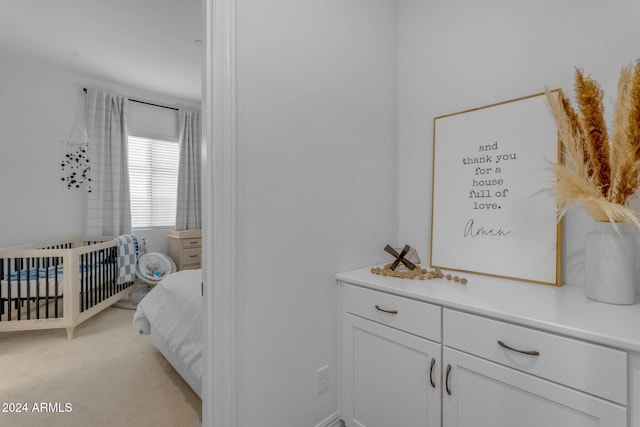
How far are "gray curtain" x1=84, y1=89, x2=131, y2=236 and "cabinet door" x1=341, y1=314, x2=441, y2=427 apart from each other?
3842 mm

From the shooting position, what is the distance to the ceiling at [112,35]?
252 centimetres

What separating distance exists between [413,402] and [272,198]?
0.97 metres

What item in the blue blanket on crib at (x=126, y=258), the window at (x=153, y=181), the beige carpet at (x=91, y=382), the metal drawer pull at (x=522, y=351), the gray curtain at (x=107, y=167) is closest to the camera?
the metal drawer pull at (x=522, y=351)

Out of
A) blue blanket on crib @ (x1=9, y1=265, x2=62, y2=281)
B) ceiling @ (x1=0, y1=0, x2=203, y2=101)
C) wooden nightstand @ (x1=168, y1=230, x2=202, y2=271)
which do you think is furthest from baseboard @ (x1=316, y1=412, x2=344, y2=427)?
wooden nightstand @ (x1=168, y1=230, x2=202, y2=271)

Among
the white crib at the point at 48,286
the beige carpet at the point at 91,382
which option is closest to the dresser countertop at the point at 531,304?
the beige carpet at the point at 91,382

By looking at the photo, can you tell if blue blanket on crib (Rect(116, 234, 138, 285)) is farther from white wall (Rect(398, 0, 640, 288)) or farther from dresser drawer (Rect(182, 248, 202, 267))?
white wall (Rect(398, 0, 640, 288))

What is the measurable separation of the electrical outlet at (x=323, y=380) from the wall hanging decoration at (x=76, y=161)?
394 centimetres

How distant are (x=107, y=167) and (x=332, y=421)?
13.5ft

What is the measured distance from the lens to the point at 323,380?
1.45 m

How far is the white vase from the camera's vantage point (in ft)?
3.36

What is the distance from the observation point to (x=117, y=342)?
→ 8.75ft

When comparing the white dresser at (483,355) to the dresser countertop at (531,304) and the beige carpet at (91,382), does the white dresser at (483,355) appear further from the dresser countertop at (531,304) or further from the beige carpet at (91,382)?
the beige carpet at (91,382)

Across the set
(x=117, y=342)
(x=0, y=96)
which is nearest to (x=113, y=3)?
(x=0, y=96)

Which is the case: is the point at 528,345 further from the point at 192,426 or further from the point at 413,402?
the point at 192,426
